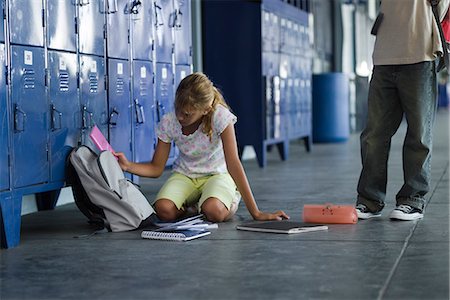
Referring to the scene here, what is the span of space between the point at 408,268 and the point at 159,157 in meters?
1.99

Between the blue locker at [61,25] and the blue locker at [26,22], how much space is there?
0.29ft

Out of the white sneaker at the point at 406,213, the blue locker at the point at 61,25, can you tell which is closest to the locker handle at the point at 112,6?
the blue locker at the point at 61,25

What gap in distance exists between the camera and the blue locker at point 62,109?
449 cm

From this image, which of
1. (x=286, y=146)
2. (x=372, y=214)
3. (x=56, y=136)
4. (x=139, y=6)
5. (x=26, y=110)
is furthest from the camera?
(x=286, y=146)

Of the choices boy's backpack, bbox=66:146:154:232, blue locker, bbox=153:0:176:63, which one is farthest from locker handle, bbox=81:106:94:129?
blue locker, bbox=153:0:176:63

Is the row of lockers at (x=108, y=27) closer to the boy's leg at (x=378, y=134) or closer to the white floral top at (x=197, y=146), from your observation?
the white floral top at (x=197, y=146)

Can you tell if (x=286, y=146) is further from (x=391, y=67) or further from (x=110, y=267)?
(x=110, y=267)

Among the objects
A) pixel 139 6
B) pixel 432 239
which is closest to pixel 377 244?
pixel 432 239

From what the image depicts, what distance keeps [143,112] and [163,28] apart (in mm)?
694

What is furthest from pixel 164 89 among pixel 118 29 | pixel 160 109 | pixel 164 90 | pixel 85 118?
pixel 85 118

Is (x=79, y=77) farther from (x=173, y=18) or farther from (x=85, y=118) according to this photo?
(x=173, y=18)

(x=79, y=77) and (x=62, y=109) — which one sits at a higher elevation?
(x=79, y=77)

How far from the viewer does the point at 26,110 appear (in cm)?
423

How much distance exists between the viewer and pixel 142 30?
5.68 meters
